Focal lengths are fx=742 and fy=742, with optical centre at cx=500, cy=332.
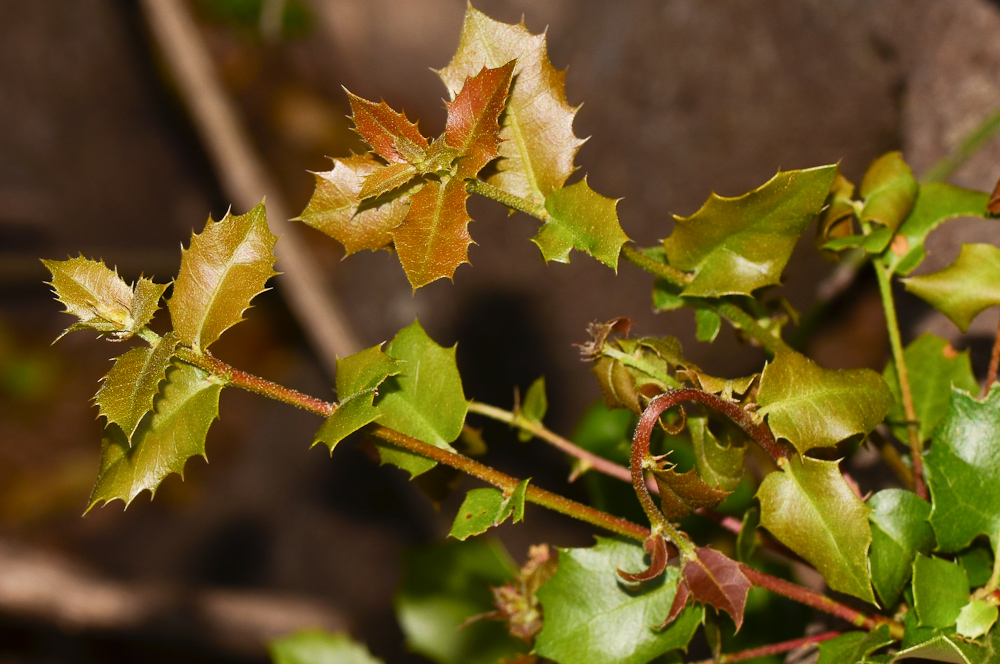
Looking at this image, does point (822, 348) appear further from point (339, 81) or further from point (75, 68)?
point (75, 68)

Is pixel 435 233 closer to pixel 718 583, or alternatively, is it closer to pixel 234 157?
pixel 718 583

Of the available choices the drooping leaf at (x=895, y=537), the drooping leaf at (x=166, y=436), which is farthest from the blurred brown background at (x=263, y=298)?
the drooping leaf at (x=166, y=436)

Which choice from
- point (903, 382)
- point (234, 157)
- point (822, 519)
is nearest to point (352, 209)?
point (822, 519)

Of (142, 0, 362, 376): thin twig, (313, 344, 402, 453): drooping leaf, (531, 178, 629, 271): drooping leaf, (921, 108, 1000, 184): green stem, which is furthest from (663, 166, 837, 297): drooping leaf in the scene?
(142, 0, 362, 376): thin twig

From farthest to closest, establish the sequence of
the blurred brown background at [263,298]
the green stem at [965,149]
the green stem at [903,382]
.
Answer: the blurred brown background at [263,298], the green stem at [965,149], the green stem at [903,382]

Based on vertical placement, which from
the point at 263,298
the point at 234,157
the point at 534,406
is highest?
the point at 534,406

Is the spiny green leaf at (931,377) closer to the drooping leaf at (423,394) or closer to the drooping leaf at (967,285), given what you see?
the drooping leaf at (967,285)

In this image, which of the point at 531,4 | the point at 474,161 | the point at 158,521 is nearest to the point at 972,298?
the point at 474,161
